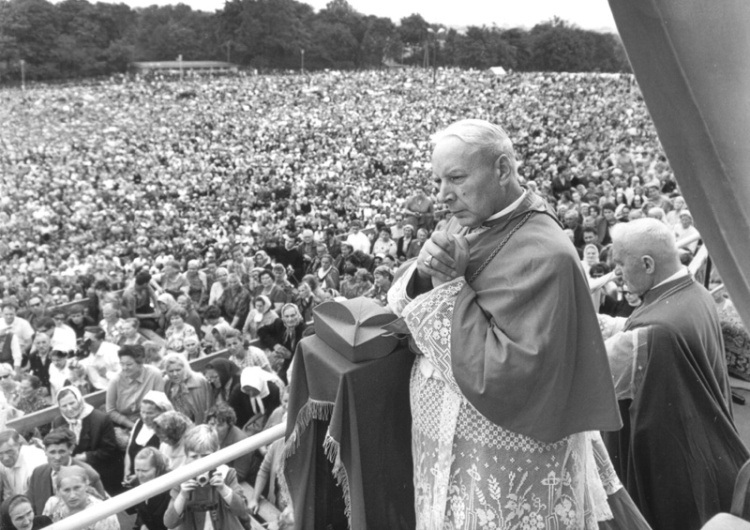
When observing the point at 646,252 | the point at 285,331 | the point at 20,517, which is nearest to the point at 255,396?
the point at 20,517

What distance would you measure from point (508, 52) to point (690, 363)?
44.3 meters

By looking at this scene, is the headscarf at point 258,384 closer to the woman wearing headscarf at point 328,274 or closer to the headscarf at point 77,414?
the headscarf at point 77,414

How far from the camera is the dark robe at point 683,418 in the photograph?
1.93m

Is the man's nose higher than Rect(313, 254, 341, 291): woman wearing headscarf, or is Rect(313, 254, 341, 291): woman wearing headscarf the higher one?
the man's nose

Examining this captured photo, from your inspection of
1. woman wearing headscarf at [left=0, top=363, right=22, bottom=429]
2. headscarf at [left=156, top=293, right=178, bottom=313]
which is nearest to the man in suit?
woman wearing headscarf at [left=0, top=363, right=22, bottom=429]

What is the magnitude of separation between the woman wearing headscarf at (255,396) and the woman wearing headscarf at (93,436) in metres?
0.69

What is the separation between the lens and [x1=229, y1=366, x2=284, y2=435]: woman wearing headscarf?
4.58 meters

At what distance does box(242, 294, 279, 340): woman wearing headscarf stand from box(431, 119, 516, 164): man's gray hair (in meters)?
5.58

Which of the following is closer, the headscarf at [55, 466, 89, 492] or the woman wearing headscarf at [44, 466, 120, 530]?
the woman wearing headscarf at [44, 466, 120, 530]

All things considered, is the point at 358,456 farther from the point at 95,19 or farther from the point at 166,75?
the point at 95,19

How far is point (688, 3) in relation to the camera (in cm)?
81

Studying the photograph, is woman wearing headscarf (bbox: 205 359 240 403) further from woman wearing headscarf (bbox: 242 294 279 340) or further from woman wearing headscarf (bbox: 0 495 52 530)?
woman wearing headscarf (bbox: 0 495 52 530)

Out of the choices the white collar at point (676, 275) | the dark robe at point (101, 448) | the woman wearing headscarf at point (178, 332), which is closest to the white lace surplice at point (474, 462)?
the white collar at point (676, 275)

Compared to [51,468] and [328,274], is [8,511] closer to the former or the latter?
[51,468]
